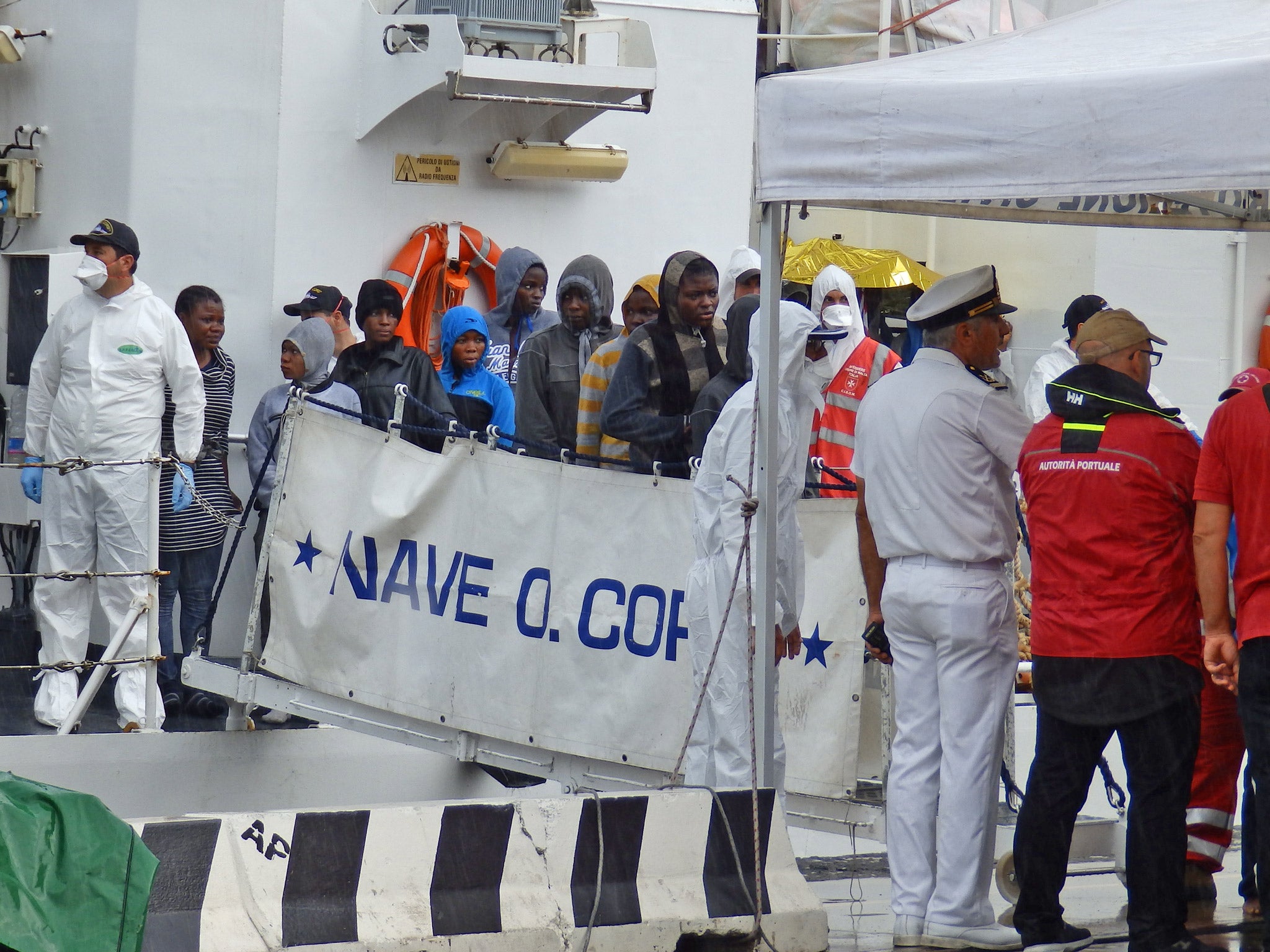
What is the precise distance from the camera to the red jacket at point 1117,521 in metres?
4.45

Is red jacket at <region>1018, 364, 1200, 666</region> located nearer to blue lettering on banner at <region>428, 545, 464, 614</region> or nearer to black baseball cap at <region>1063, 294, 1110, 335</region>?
blue lettering on banner at <region>428, 545, 464, 614</region>

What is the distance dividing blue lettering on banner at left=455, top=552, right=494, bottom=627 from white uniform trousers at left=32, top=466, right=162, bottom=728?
5.61ft

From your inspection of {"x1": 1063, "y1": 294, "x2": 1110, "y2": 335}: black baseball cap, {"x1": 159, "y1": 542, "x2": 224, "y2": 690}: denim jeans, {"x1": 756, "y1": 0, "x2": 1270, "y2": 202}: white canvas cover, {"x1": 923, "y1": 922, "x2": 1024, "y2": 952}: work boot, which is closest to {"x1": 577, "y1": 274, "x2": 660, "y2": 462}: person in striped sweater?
{"x1": 159, "y1": 542, "x2": 224, "y2": 690}: denim jeans

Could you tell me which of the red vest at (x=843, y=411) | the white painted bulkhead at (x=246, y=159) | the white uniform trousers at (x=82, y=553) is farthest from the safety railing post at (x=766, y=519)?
the white painted bulkhead at (x=246, y=159)

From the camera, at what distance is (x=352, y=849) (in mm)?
4414

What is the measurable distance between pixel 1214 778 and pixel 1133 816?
2.75 ft

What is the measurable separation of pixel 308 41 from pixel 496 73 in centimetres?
119

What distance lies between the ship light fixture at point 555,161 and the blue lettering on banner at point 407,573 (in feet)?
13.9

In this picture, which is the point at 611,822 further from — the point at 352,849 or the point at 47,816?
the point at 47,816

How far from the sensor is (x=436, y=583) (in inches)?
265

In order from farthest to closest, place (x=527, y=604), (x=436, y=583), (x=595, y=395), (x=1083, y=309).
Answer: (x=1083, y=309) → (x=595, y=395) → (x=436, y=583) → (x=527, y=604)

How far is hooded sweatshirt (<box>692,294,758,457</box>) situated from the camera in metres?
6.36

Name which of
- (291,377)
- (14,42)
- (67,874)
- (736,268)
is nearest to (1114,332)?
(67,874)

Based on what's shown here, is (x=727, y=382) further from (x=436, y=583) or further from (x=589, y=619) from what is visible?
(x=436, y=583)
